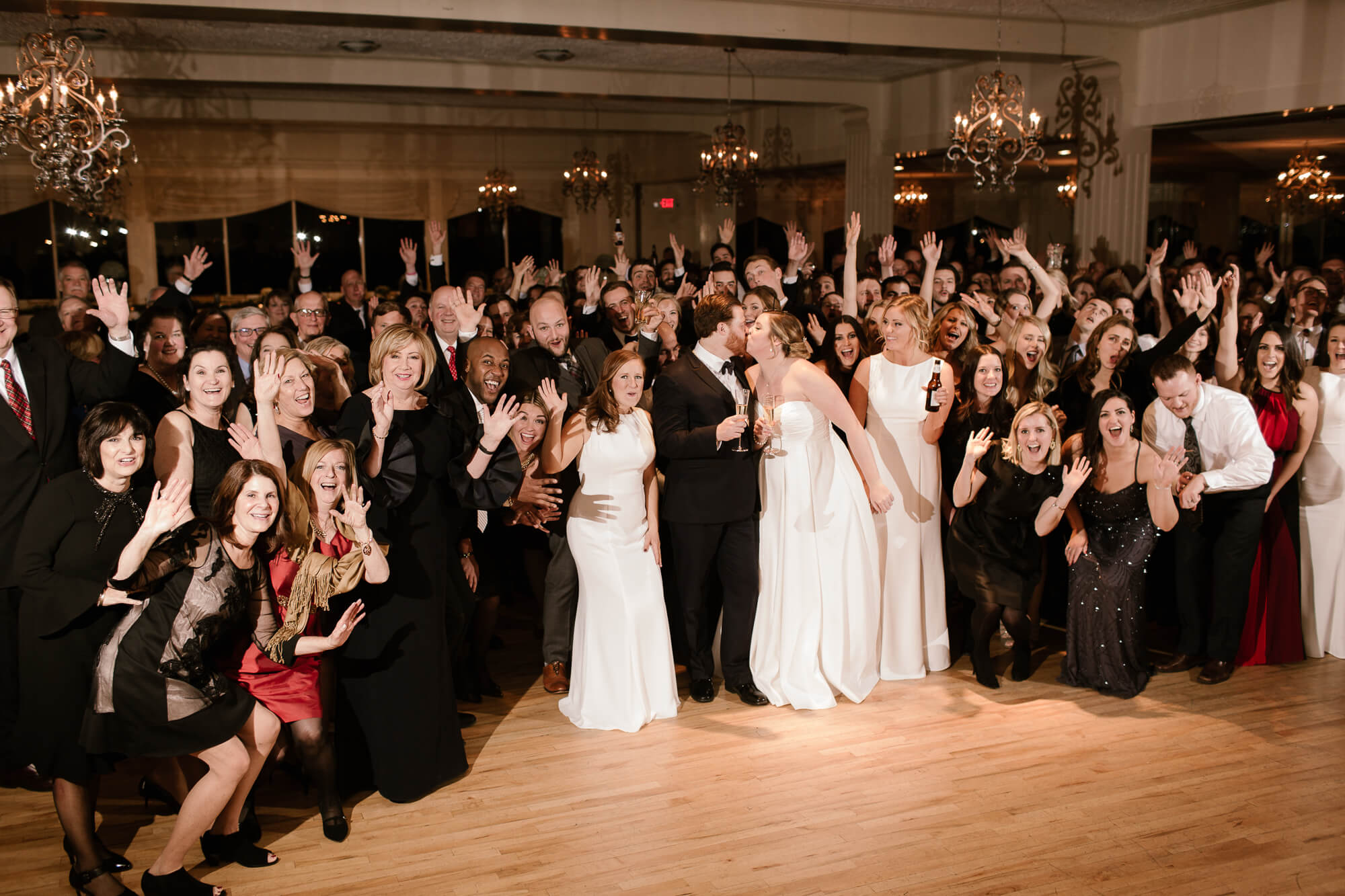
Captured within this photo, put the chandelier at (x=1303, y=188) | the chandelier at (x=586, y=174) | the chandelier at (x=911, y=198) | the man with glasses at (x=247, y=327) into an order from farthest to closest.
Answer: the chandelier at (x=586, y=174) < the chandelier at (x=911, y=198) < the chandelier at (x=1303, y=188) < the man with glasses at (x=247, y=327)

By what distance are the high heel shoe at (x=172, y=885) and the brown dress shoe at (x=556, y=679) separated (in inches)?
68.5

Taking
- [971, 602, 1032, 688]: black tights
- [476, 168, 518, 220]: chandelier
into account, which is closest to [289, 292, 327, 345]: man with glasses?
[971, 602, 1032, 688]: black tights

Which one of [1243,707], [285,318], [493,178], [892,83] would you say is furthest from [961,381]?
[493,178]

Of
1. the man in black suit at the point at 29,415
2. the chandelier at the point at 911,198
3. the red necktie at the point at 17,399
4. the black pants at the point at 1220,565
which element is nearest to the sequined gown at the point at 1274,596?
the black pants at the point at 1220,565

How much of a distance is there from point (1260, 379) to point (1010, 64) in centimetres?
687

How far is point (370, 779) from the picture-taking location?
3.56m

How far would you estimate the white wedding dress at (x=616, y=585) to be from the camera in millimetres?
3998

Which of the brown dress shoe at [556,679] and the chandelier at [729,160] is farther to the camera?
the chandelier at [729,160]

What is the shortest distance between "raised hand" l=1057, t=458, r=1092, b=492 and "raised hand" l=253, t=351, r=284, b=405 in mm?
2960

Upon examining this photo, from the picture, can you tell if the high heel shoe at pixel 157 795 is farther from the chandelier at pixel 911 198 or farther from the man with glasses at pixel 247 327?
the chandelier at pixel 911 198

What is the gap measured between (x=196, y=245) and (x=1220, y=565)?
12713mm

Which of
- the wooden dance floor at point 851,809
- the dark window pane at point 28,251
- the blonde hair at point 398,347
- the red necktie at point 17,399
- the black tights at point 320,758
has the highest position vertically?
the dark window pane at point 28,251

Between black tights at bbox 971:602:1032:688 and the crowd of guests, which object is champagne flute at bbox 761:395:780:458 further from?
black tights at bbox 971:602:1032:688

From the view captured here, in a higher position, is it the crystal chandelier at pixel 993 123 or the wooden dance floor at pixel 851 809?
the crystal chandelier at pixel 993 123
